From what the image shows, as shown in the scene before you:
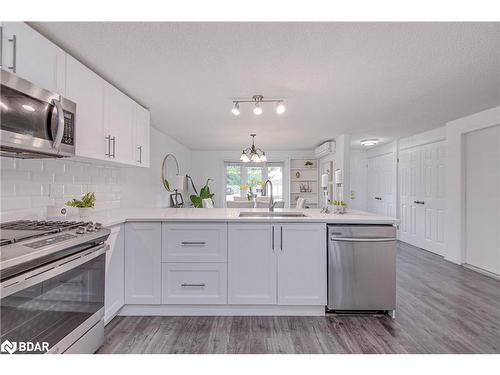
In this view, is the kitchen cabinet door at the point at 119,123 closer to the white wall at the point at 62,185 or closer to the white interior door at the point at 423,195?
the white wall at the point at 62,185

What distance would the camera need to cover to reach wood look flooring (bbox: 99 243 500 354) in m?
1.90

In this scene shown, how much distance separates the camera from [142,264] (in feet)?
7.75

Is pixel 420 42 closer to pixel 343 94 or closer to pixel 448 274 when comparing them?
pixel 343 94

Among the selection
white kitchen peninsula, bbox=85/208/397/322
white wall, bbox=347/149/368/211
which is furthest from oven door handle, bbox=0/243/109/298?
white wall, bbox=347/149/368/211

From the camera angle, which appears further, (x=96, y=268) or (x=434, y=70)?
(x=434, y=70)

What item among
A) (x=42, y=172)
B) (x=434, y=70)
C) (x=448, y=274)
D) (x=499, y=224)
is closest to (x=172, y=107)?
(x=42, y=172)

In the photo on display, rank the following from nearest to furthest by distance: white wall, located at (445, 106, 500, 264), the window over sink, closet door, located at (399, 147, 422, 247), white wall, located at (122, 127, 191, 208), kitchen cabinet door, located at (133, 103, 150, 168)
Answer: kitchen cabinet door, located at (133, 103, 150, 168) → white wall, located at (122, 127, 191, 208) → white wall, located at (445, 106, 500, 264) → closet door, located at (399, 147, 422, 247) → the window over sink

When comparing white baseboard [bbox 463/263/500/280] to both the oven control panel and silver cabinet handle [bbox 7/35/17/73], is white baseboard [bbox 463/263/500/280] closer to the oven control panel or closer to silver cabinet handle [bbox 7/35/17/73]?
the oven control panel

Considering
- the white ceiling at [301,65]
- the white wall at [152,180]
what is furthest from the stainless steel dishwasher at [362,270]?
the white wall at [152,180]

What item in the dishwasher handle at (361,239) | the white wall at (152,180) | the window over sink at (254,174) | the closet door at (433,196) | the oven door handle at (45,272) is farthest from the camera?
the window over sink at (254,174)

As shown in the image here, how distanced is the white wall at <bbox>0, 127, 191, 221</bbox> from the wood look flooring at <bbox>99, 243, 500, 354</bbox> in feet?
3.73

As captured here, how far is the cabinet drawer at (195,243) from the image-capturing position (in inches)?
93.4

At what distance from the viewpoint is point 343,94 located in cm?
289
